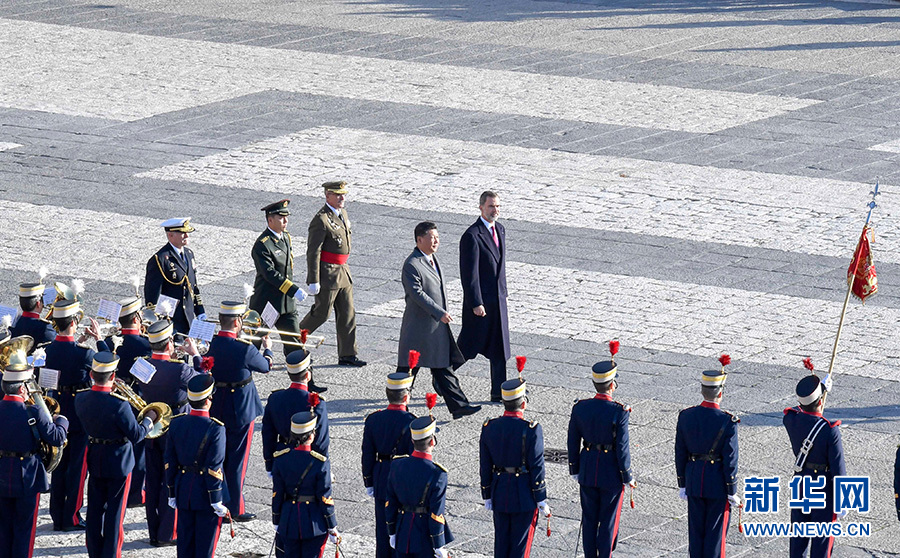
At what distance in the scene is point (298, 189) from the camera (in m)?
17.3

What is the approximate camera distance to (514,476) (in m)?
8.66

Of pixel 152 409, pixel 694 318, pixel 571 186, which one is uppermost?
pixel 571 186

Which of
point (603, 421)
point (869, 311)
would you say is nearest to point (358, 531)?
point (603, 421)

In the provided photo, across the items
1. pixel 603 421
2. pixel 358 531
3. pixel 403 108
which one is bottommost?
pixel 358 531

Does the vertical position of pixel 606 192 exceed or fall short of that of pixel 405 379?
it exceeds it

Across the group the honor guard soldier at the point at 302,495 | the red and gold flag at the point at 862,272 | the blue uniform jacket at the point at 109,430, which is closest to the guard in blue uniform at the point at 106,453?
the blue uniform jacket at the point at 109,430

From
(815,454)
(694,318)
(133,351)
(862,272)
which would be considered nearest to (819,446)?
(815,454)

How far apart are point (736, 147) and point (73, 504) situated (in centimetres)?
1184

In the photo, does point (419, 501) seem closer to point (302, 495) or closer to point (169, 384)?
point (302, 495)

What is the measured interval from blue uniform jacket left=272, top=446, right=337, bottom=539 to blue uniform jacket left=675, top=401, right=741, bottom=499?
217 cm

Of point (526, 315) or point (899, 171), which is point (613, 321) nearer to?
point (526, 315)

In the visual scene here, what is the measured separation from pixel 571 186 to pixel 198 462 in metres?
9.67

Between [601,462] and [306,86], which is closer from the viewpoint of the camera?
[601,462]

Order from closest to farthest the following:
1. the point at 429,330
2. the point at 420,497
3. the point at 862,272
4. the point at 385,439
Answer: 1. the point at 420,497
2. the point at 385,439
3. the point at 429,330
4. the point at 862,272
